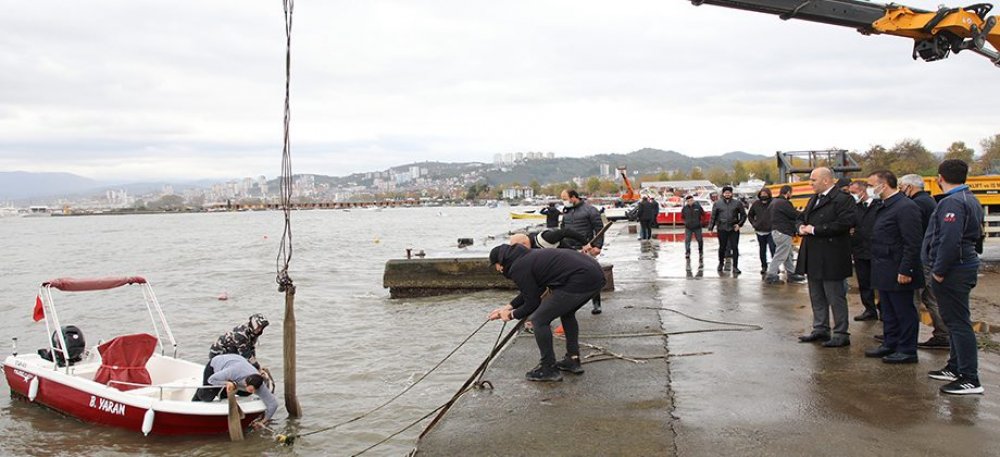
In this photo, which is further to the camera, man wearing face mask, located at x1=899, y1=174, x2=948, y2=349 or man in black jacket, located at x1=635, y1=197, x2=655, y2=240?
man in black jacket, located at x1=635, y1=197, x2=655, y2=240

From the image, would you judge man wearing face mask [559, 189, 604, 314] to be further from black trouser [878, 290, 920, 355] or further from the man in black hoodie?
black trouser [878, 290, 920, 355]

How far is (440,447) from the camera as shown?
5293mm

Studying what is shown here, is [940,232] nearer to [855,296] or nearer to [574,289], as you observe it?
[574,289]

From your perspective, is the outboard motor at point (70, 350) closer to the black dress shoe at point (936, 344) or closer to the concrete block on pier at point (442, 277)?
the concrete block on pier at point (442, 277)

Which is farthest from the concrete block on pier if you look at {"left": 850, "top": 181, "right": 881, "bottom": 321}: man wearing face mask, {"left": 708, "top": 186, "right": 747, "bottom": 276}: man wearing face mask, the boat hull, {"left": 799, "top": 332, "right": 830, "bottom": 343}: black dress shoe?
{"left": 799, "top": 332, "right": 830, "bottom": 343}: black dress shoe

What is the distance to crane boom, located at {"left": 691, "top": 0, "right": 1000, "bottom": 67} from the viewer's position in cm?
1208

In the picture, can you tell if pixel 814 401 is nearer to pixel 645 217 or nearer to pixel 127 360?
pixel 127 360

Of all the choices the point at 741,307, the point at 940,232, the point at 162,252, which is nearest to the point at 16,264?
the point at 162,252

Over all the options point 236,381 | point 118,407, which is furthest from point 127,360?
point 236,381

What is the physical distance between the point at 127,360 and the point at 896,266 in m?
9.49

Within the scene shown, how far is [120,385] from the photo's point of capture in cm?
898

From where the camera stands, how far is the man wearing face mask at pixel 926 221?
23.0 feet

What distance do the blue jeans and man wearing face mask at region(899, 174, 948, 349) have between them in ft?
4.14

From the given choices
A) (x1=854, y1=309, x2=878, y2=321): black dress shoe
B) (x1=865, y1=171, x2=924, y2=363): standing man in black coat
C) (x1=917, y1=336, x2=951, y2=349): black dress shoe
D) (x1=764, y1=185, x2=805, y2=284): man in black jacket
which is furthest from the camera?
(x1=764, y1=185, x2=805, y2=284): man in black jacket
